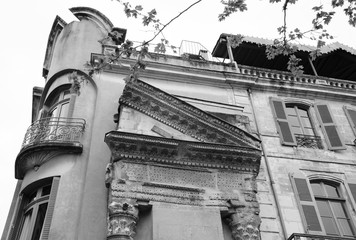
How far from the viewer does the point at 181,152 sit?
10.3 meters

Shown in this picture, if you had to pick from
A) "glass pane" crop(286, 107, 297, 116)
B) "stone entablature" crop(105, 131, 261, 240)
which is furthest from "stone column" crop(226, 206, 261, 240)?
"glass pane" crop(286, 107, 297, 116)

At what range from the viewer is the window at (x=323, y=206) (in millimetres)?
11031

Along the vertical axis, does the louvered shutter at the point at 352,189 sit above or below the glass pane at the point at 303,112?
below

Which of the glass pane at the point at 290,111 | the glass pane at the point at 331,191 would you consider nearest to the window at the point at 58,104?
the glass pane at the point at 290,111

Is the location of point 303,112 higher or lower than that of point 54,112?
higher

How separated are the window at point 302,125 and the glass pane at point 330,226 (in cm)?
263

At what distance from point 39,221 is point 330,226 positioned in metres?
8.07

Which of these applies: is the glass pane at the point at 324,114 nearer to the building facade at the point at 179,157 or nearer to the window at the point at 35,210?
the building facade at the point at 179,157

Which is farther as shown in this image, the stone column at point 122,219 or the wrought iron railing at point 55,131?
the wrought iron railing at point 55,131

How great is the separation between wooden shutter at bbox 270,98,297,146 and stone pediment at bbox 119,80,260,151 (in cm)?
243

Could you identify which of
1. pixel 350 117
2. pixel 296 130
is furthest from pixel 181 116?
pixel 350 117

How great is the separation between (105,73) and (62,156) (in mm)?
3683

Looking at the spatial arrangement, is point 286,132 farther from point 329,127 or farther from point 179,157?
point 179,157

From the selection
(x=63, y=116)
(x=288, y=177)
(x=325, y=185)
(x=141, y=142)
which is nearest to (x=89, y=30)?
(x=63, y=116)
